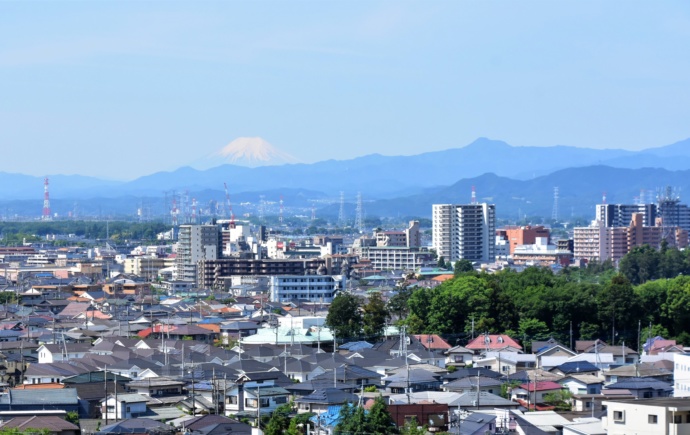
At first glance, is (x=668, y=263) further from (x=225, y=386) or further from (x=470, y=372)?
(x=225, y=386)

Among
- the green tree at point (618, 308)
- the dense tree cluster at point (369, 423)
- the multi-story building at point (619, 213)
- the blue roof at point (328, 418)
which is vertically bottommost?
the blue roof at point (328, 418)

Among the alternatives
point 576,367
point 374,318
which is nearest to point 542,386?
point 576,367

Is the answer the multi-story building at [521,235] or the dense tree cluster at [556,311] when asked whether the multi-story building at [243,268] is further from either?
the multi-story building at [521,235]

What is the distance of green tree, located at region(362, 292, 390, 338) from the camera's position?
1054 inches

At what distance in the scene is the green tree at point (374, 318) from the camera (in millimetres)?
26767

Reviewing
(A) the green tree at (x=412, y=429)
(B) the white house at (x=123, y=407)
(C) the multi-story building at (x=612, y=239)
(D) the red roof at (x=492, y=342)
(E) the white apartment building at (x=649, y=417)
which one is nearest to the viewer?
(E) the white apartment building at (x=649, y=417)

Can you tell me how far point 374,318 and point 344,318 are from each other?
Result: 30.6 inches

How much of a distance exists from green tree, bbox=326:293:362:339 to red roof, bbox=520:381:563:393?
26.8 ft

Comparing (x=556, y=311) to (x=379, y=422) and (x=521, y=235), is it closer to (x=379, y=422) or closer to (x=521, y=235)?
(x=379, y=422)

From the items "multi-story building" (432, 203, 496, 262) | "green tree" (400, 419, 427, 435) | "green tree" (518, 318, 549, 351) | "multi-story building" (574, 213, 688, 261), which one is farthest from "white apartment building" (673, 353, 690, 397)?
"multi-story building" (574, 213, 688, 261)

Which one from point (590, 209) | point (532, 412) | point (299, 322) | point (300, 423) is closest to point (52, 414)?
point (300, 423)

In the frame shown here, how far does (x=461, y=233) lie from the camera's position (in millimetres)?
64312

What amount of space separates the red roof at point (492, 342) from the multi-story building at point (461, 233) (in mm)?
38878

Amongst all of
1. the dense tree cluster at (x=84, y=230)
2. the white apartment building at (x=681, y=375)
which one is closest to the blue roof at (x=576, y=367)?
the white apartment building at (x=681, y=375)
